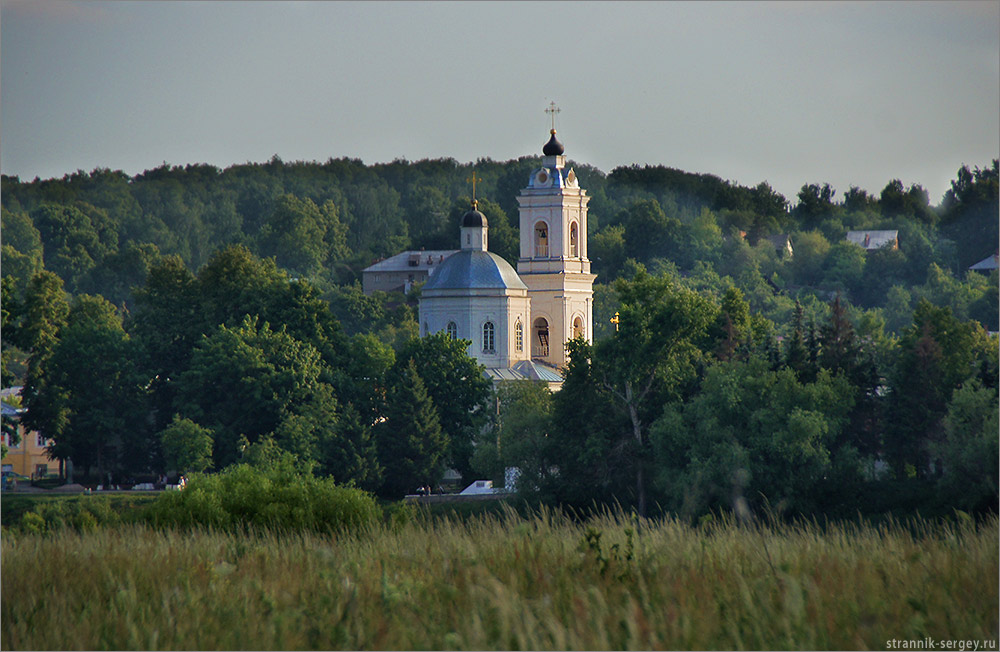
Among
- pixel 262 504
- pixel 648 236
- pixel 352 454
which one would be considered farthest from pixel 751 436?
pixel 648 236

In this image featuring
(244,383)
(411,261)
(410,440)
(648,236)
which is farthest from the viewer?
(411,261)

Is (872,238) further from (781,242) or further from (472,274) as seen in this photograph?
(472,274)

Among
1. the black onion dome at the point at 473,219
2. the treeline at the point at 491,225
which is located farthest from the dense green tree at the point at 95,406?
the treeline at the point at 491,225

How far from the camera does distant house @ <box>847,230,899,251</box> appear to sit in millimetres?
140875

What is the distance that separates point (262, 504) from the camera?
80.9 feet

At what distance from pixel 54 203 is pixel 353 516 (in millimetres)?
125171

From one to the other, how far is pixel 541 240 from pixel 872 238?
75.7 m

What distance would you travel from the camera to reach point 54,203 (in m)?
143

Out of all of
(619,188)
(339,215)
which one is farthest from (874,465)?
(339,215)

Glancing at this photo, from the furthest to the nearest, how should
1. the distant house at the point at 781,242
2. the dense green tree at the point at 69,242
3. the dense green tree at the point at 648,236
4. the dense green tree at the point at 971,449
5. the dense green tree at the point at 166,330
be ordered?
1. the distant house at the point at 781,242
2. the dense green tree at the point at 69,242
3. the dense green tree at the point at 648,236
4. the dense green tree at the point at 166,330
5. the dense green tree at the point at 971,449

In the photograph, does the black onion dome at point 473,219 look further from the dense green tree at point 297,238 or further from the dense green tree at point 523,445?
the dense green tree at point 297,238

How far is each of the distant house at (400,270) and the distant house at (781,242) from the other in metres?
27.9

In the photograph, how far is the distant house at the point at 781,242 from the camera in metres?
143

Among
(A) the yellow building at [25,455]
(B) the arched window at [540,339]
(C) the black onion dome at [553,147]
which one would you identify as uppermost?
(C) the black onion dome at [553,147]
